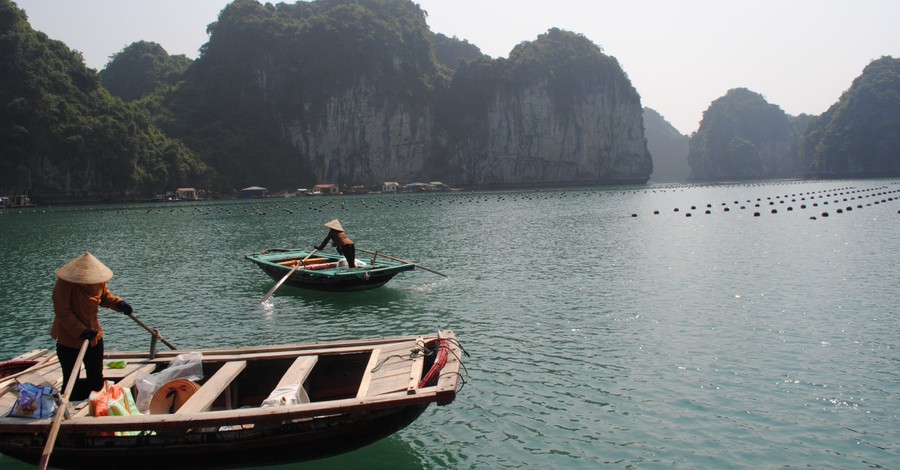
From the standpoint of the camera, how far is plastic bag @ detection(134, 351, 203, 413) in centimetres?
891

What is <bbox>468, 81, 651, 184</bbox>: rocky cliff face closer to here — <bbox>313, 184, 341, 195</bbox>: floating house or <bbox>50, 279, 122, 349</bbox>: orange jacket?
<bbox>313, 184, 341, 195</bbox>: floating house

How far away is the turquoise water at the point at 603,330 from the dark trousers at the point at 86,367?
4.07ft

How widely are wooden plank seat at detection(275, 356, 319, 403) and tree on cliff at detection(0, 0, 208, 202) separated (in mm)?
98853

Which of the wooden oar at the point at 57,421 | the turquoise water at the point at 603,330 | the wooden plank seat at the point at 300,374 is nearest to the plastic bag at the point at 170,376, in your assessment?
the wooden oar at the point at 57,421

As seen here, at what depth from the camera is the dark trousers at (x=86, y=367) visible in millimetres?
9094

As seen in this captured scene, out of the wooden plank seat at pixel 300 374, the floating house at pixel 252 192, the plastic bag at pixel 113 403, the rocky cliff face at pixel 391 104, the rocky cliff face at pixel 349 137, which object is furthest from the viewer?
the rocky cliff face at pixel 349 137

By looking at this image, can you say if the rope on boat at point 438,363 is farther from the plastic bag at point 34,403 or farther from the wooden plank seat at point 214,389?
the plastic bag at point 34,403

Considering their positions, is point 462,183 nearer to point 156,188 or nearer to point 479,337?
point 156,188

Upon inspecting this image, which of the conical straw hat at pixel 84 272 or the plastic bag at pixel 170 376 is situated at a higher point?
the conical straw hat at pixel 84 272

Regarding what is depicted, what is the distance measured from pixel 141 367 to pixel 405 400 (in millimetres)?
4417

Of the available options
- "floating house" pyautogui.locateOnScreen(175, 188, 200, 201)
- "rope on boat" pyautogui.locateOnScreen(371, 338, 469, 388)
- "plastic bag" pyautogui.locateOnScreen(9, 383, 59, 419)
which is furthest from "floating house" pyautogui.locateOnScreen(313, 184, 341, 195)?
"plastic bag" pyautogui.locateOnScreen(9, 383, 59, 419)

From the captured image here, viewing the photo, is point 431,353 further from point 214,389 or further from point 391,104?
point 391,104

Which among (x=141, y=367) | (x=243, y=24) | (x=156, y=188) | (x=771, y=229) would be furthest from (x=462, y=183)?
(x=141, y=367)

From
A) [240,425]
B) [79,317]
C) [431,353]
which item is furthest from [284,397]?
[79,317]
